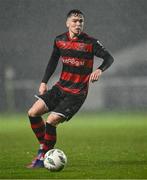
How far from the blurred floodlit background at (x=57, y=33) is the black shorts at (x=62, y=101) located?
16.5 metres

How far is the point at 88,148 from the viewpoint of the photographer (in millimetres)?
13859

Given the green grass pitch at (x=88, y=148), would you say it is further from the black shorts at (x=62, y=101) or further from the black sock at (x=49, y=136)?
the black shorts at (x=62, y=101)

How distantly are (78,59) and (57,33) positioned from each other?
1717 cm

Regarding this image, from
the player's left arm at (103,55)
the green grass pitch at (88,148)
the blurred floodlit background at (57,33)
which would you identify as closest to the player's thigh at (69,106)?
the player's left arm at (103,55)

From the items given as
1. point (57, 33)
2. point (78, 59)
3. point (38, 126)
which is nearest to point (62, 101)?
point (38, 126)

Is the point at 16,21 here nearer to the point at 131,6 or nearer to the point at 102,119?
the point at 131,6

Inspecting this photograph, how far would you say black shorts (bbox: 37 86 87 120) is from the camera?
11156mm

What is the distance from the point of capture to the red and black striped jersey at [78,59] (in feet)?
37.3

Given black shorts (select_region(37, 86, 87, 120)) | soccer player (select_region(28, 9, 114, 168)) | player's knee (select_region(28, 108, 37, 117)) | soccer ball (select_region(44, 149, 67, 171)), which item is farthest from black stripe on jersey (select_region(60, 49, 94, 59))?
soccer ball (select_region(44, 149, 67, 171))

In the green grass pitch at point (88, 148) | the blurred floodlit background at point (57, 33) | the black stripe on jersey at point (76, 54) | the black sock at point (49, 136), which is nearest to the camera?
the green grass pitch at point (88, 148)

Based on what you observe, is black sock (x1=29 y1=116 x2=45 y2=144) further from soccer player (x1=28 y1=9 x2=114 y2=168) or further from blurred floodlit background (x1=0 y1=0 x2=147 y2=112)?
blurred floodlit background (x1=0 y1=0 x2=147 y2=112)

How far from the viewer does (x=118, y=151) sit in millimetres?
13289

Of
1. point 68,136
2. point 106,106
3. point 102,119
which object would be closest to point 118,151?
point 68,136

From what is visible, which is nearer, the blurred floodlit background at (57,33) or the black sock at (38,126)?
the black sock at (38,126)
